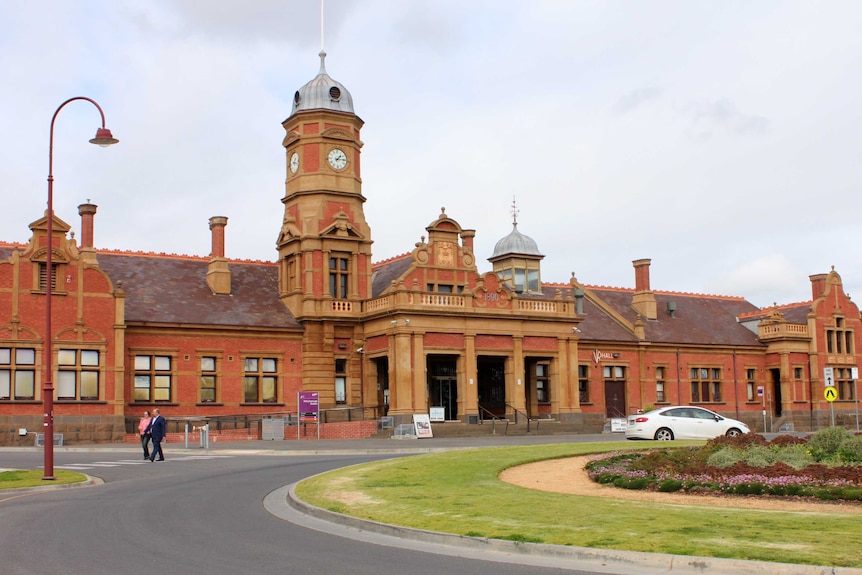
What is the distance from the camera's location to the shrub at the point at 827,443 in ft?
65.9

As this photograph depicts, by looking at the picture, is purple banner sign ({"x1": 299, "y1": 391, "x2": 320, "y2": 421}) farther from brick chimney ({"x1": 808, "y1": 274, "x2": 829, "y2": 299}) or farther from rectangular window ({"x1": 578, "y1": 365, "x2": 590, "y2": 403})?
brick chimney ({"x1": 808, "y1": 274, "x2": 829, "y2": 299})

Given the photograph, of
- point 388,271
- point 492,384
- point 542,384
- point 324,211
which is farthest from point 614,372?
point 324,211

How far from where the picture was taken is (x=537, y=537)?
41.5ft

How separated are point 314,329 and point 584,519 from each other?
36.6 meters

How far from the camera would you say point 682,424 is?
111ft

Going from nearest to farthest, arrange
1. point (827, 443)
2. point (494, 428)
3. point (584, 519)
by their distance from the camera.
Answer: point (584, 519), point (827, 443), point (494, 428)

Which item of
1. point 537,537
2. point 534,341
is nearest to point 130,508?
point 537,537

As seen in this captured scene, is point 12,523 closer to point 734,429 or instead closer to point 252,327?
point 734,429

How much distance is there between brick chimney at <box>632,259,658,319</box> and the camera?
6328cm

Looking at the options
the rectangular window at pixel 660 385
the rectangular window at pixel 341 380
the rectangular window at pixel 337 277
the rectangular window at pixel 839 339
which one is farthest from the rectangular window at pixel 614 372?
the rectangular window at pixel 337 277

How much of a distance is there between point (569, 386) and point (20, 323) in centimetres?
2631

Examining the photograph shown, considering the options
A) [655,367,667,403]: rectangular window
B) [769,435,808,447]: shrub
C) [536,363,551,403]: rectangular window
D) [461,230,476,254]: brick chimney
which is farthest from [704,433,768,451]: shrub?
[655,367,667,403]: rectangular window

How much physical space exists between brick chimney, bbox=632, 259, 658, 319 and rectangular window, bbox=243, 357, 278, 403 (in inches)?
1005

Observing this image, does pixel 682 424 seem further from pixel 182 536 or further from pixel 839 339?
pixel 839 339
